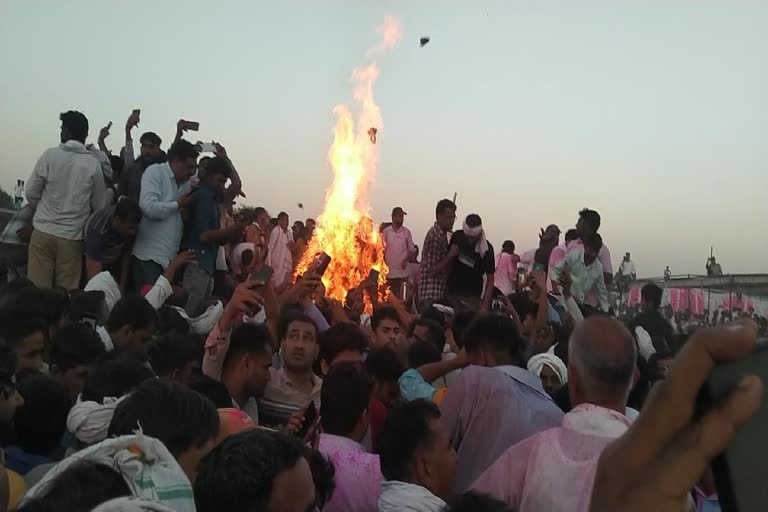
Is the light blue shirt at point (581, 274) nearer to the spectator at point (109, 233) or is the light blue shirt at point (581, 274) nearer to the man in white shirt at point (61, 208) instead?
the spectator at point (109, 233)

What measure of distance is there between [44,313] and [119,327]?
0.57 metres

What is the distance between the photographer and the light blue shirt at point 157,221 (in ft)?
29.1

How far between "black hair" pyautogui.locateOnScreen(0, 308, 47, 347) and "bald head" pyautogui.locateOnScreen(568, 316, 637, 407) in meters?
3.58

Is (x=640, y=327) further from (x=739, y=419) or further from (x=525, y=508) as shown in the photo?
(x=739, y=419)

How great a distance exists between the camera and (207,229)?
368 inches

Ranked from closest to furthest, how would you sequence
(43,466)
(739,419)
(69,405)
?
(739,419)
(43,466)
(69,405)

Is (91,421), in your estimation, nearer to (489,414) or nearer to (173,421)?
(173,421)

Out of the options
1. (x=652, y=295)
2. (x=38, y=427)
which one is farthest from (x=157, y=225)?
(x=652, y=295)

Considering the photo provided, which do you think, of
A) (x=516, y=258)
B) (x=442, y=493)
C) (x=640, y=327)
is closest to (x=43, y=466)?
(x=442, y=493)

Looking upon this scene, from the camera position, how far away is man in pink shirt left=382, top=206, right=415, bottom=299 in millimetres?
15453

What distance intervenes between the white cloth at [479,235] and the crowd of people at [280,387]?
1.46 m

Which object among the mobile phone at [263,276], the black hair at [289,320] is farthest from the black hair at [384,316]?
the mobile phone at [263,276]

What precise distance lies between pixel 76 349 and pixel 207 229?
14.1 feet

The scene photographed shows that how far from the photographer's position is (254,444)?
2721 millimetres
